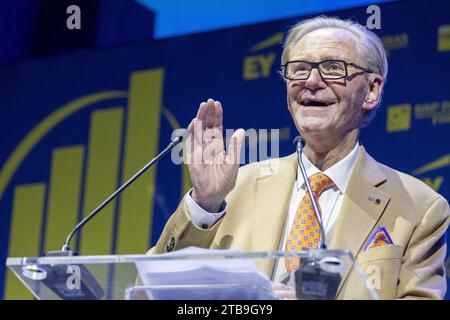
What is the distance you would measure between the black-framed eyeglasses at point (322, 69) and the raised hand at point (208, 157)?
394 mm

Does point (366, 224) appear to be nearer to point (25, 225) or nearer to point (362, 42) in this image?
point (362, 42)

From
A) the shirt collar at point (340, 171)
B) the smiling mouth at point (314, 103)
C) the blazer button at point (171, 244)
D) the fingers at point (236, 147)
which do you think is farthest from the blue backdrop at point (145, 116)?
the blazer button at point (171, 244)

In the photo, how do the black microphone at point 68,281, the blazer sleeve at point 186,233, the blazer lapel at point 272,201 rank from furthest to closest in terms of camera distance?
the blazer lapel at point 272,201
the blazer sleeve at point 186,233
the black microphone at point 68,281

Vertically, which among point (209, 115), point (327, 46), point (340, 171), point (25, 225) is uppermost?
point (327, 46)

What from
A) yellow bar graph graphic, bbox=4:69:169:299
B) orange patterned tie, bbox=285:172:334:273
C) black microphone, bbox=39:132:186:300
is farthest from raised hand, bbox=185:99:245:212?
yellow bar graph graphic, bbox=4:69:169:299

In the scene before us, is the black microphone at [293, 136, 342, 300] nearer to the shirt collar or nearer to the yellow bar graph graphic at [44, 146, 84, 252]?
the shirt collar

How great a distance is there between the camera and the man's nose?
9.06 ft

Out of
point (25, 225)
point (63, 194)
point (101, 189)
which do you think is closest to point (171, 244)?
point (101, 189)

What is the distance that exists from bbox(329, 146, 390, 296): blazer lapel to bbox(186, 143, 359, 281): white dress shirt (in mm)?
31

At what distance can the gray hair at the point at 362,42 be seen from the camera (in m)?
2.87

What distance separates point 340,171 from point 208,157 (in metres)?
0.49

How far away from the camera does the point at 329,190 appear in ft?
9.00

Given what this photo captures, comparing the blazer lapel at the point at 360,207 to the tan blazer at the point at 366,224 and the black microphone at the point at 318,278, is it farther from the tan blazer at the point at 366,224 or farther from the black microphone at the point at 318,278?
the black microphone at the point at 318,278
